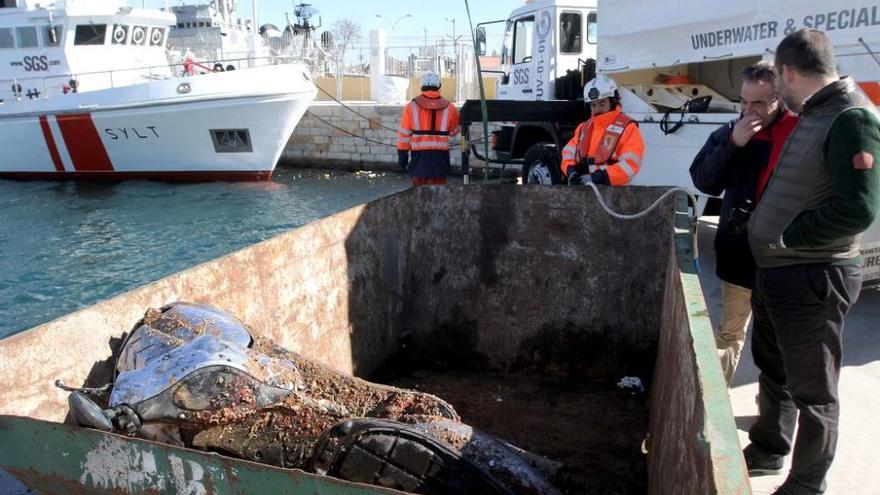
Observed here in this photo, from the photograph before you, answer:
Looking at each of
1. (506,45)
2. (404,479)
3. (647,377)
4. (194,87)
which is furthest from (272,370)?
(194,87)

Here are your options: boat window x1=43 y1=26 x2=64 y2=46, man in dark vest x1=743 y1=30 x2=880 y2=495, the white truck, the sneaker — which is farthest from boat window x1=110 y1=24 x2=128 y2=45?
man in dark vest x1=743 y1=30 x2=880 y2=495

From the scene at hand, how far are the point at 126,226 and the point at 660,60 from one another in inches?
368

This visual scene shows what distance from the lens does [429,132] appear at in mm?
6328

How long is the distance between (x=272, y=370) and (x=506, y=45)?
848cm

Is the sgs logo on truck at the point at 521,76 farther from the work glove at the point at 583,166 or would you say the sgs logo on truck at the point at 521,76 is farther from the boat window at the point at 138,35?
the boat window at the point at 138,35

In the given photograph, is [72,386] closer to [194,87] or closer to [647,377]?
[647,377]

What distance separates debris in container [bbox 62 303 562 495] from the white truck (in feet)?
10.4

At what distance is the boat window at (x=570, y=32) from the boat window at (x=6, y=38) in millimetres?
13220

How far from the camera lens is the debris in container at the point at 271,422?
80.7 inches

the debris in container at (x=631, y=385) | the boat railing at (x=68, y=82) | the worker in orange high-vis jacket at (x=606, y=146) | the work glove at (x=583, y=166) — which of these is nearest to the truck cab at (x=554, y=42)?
the worker in orange high-vis jacket at (x=606, y=146)

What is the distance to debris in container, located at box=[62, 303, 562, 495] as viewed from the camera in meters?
2.05

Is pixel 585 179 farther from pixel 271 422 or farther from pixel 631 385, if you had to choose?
pixel 271 422

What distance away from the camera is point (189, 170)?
16.1 meters

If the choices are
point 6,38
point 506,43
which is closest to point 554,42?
point 506,43
